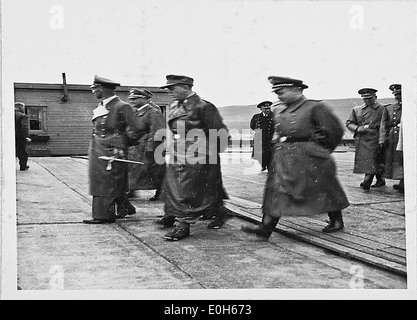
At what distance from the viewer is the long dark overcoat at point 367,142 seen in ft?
20.4

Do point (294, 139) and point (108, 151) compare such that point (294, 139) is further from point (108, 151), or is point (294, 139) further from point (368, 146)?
point (368, 146)

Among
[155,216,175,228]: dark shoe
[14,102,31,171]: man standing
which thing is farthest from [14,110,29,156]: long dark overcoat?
[155,216,175,228]: dark shoe

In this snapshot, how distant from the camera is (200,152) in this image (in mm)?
4633

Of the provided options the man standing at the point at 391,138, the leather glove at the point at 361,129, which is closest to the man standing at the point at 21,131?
the man standing at the point at 391,138

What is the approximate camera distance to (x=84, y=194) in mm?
6383

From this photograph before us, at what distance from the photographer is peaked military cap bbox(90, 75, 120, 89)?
4637 millimetres

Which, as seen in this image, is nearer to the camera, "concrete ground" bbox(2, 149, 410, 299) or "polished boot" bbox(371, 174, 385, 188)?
"concrete ground" bbox(2, 149, 410, 299)

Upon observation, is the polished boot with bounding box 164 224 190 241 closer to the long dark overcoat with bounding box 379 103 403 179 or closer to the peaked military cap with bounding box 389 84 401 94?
the peaked military cap with bounding box 389 84 401 94

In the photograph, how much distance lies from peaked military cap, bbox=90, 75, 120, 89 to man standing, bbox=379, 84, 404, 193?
2676mm

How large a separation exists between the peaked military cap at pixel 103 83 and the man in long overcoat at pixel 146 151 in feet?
1.25

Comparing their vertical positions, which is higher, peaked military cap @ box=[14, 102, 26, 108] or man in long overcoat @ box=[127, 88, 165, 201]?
peaked military cap @ box=[14, 102, 26, 108]

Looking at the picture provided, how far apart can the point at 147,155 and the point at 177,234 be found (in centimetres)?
147

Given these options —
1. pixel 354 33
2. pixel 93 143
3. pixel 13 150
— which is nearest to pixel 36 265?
pixel 13 150

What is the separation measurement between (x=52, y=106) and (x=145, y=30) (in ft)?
3.85
